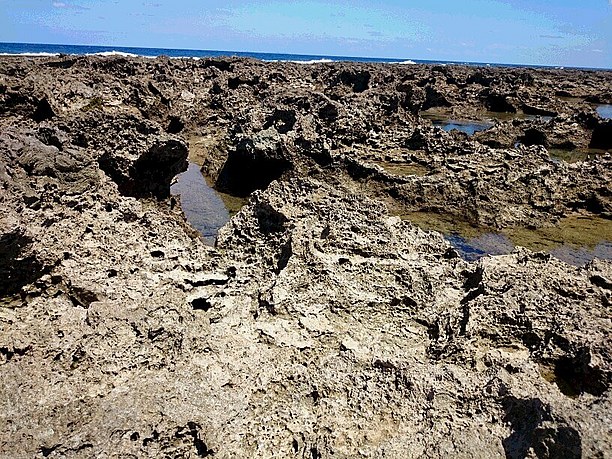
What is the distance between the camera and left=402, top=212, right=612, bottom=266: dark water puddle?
34.3ft

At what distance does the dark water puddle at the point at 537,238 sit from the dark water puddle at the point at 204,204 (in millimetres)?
4395

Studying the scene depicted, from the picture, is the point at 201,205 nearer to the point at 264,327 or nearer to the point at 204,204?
the point at 204,204

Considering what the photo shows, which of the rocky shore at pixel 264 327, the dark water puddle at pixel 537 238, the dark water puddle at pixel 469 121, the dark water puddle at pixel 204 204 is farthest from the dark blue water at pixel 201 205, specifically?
the dark water puddle at pixel 469 121

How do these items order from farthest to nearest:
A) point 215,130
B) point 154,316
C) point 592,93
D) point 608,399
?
point 592,93 → point 215,130 → point 154,316 → point 608,399

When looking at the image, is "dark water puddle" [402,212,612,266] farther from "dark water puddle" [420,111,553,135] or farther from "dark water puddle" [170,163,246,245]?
"dark water puddle" [420,111,553,135]

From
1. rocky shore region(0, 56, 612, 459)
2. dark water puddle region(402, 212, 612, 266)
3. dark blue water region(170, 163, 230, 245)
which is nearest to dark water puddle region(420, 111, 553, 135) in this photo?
dark water puddle region(402, 212, 612, 266)

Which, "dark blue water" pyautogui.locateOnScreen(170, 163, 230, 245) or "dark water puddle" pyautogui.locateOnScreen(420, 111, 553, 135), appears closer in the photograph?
"dark blue water" pyautogui.locateOnScreen(170, 163, 230, 245)

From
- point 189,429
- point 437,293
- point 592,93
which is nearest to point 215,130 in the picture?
point 437,293

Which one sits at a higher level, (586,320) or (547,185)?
(586,320)

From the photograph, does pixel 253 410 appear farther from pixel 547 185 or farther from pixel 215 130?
pixel 215 130

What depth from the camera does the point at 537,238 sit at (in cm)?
1112

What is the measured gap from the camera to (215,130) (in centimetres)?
2008

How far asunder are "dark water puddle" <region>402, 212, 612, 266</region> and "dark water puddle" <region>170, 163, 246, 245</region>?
4395mm

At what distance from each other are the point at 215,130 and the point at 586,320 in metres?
17.8
